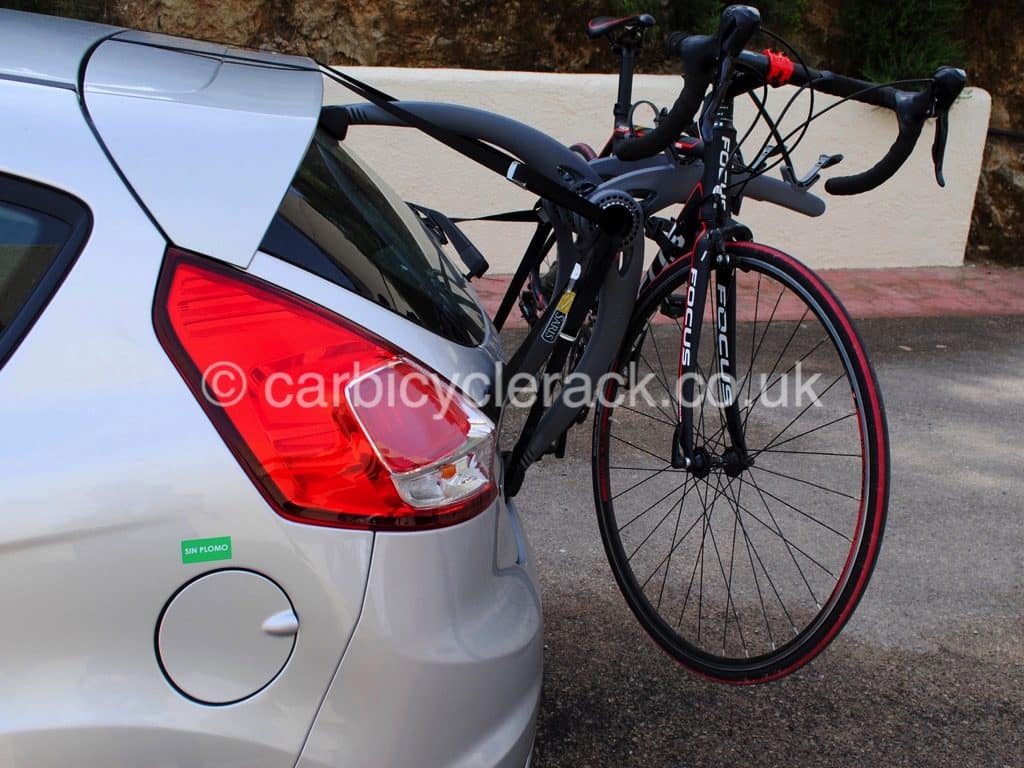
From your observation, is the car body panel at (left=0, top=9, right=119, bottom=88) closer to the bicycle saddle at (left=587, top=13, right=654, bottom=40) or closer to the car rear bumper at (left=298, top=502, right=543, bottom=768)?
the car rear bumper at (left=298, top=502, right=543, bottom=768)

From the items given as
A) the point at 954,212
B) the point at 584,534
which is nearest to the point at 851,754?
the point at 584,534

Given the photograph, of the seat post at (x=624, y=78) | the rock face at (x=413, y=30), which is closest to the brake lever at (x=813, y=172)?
the seat post at (x=624, y=78)

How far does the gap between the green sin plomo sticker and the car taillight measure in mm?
89

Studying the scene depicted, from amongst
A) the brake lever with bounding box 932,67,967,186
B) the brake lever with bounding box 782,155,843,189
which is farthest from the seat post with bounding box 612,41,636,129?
the brake lever with bounding box 932,67,967,186

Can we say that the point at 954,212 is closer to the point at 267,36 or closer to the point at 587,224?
the point at 267,36

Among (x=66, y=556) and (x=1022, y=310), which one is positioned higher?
(x=66, y=556)

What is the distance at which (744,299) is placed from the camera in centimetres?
312

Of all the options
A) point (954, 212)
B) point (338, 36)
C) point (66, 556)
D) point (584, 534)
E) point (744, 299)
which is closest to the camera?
point (66, 556)

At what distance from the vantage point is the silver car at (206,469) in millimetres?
1312

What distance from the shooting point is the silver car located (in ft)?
4.30

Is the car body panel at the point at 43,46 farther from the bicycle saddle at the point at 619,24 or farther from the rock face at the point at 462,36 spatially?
the rock face at the point at 462,36

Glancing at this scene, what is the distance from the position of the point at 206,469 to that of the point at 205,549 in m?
0.11

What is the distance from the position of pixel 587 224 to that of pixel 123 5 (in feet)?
24.1

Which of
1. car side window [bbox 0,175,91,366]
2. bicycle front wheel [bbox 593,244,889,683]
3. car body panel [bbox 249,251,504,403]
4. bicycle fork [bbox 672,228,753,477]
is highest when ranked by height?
car side window [bbox 0,175,91,366]
